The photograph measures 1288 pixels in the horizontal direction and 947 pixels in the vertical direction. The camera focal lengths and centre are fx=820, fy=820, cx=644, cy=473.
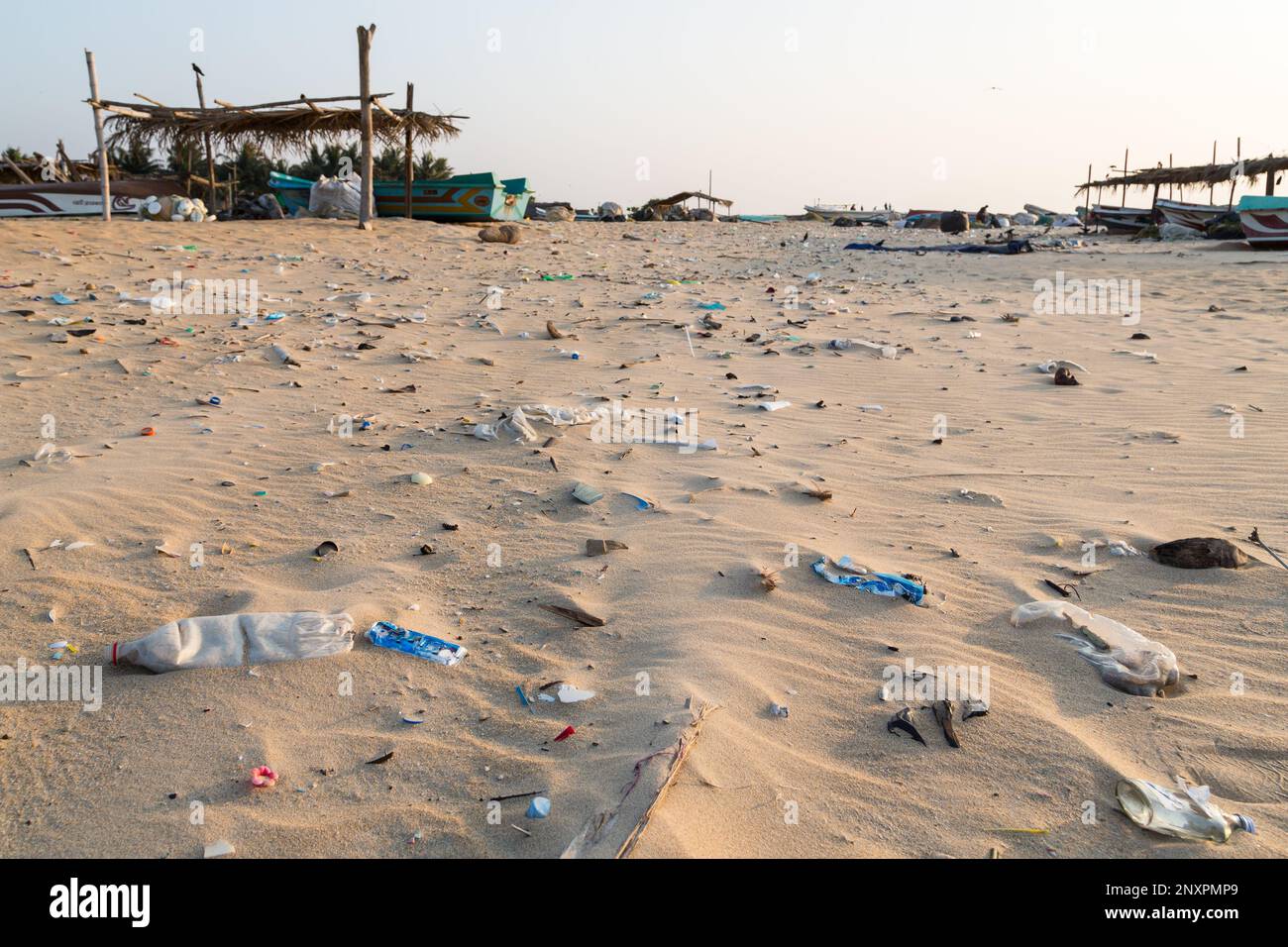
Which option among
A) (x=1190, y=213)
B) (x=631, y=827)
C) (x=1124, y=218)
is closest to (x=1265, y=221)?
(x=1190, y=213)

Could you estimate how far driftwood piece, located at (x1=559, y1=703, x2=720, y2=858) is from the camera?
1.65 metres

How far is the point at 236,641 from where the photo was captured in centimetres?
235

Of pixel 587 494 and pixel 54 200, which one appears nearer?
pixel 587 494

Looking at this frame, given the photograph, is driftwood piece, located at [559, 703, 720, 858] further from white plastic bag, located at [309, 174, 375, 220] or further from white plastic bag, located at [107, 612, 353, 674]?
white plastic bag, located at [309, 174, 375, 220]

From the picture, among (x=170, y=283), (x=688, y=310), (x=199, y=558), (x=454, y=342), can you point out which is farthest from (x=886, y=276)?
(x=199, y=558)

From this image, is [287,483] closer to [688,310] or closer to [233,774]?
[233,774]

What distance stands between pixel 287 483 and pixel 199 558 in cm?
73

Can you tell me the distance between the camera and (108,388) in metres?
4.83

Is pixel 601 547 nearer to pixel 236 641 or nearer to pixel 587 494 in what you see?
pixel 587 494

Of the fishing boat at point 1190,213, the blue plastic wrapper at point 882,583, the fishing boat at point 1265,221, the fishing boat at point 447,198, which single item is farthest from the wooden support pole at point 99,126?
the fishing boat at point 1190,213

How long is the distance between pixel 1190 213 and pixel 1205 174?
327 centimetres

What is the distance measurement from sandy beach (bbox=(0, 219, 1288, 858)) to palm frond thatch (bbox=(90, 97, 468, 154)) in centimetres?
727

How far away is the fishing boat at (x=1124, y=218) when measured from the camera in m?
23.5

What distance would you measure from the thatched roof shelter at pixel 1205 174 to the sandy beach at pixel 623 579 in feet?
65.6
